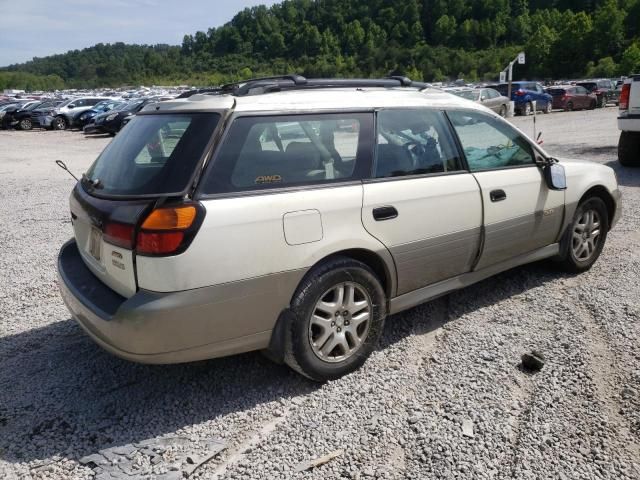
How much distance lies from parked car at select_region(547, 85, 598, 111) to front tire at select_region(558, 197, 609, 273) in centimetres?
2964

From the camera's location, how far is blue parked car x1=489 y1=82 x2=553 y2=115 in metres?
27.7

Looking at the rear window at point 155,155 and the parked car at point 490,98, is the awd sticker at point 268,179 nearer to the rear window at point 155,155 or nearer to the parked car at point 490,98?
the rear window at point 155,155

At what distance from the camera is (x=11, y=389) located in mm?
3291

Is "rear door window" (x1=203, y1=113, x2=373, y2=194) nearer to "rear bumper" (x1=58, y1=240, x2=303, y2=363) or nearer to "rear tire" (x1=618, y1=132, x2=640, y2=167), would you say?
"rear bumper" (x1=58, y1=240, x2=303, y2=363)

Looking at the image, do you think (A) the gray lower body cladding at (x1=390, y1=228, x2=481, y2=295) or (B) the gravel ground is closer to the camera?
(B) the gravel ground

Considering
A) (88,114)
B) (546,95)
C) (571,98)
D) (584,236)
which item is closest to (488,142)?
(584,236)

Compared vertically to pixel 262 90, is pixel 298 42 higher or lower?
higher

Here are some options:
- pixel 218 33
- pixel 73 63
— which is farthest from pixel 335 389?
pixel 73 63

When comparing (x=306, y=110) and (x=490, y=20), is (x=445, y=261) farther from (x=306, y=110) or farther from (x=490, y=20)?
(x=490, y=20)

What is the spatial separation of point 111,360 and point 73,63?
20584 centimetres

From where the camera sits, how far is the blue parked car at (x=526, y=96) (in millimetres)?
27672

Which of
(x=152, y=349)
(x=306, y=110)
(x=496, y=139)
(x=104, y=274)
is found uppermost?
(x=306, y=110)

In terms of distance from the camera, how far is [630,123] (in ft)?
31.5

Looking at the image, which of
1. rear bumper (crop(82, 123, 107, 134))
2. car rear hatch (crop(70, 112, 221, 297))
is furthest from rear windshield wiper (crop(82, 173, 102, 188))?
rear bumper (crop(82, 123, 107, 134))
